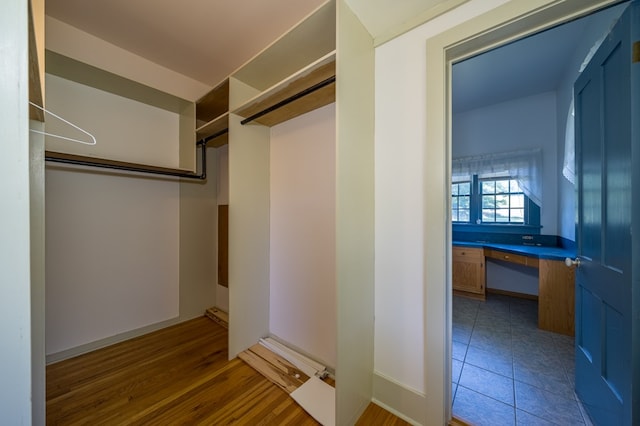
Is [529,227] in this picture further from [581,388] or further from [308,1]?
[308,1]

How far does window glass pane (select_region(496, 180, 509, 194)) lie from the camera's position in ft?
11.9

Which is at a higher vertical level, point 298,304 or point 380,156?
point 380,156

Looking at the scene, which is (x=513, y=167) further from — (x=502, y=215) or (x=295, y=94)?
(x=295, y=94)

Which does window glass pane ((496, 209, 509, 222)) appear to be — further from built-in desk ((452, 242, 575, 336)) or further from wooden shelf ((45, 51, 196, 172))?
wooden shelf ((45, 51, 196, 172))

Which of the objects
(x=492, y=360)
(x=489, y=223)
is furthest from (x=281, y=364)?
(x=489, y=223)

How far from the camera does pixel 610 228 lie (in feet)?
3.76

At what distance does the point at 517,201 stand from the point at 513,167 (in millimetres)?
531

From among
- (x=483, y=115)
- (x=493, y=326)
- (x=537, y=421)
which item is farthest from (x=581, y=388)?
(x=483, y=115)

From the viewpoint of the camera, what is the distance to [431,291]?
4.30 feet

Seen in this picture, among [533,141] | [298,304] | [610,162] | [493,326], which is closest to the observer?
[610,162]

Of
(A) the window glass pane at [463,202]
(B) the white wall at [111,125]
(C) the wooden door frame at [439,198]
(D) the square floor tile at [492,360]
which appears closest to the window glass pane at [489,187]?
(A) the window glass pane at [463,202]

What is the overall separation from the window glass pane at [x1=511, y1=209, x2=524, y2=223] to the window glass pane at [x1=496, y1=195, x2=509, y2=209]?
12 cm

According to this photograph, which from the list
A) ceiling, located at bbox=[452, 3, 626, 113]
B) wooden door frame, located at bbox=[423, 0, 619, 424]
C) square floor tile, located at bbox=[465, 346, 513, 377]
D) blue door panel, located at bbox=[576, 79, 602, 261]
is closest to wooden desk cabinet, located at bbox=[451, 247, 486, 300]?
square floor tile, located at bbox=[465, 346, 513, 377]

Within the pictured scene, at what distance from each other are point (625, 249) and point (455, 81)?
2659 millimetres
